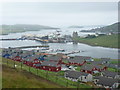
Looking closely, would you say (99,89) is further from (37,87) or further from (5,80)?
(5,80)

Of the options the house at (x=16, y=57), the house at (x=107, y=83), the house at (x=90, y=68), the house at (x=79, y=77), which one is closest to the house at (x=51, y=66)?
the house at (x=90, y=68)

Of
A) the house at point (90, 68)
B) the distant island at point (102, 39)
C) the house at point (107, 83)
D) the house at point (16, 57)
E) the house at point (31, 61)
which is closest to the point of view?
the house at point (107, 83)

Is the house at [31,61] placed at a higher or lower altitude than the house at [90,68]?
higher

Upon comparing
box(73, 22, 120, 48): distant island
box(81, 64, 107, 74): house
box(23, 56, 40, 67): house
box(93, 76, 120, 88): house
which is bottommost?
box(93, 76, 120, 88): house

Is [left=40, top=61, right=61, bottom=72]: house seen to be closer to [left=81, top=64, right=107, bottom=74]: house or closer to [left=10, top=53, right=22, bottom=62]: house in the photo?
[left=81, top=64, right=107, bottom=74]: house

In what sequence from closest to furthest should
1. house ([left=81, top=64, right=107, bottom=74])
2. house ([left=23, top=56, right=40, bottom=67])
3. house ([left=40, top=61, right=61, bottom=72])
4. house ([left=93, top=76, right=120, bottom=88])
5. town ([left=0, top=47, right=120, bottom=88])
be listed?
house ([left=93, top=76, right=120, bottom=88]) < town ([left=0, top=47, right=120, bottom=88]) < house ([left=81, top=64, right=107, bottom=74]) < house ([left=40, top=61, right=61, bottom=72]) < house ([left=23, top=56, right=40, bottom=67])

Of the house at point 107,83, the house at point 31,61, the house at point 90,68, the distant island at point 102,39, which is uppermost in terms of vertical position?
the distant island at point 102,39

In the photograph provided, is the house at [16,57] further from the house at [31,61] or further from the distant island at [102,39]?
the distant island at [102,39]

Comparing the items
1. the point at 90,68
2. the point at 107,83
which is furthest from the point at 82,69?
the point at 107,83

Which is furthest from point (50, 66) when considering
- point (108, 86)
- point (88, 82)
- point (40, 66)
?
point (108, 86)

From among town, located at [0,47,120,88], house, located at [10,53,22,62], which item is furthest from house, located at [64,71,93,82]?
house, located at [10,53,22,62]

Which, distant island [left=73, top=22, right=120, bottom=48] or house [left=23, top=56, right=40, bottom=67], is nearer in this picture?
house [left=23, top=56, right=40, bottom=67]
